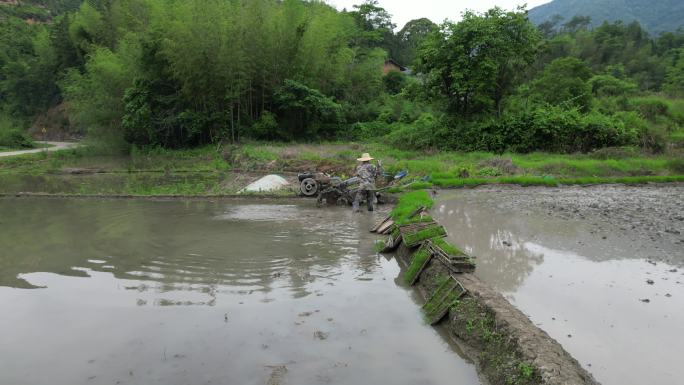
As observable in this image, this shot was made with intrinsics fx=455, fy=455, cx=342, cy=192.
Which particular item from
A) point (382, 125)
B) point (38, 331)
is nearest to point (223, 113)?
point (382, 125)

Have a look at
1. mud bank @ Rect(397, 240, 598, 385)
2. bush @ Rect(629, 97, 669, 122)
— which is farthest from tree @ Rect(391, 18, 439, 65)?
mud bank @ Rect(397, 240, 598, 385)

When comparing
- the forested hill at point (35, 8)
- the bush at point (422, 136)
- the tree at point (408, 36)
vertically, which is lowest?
the bush at point (422, 136)

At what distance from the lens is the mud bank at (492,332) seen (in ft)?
11.2

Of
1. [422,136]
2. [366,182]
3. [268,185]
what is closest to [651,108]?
[422,136]

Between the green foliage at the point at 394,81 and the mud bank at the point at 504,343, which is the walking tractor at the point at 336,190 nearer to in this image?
the mud bank at the point at 504,343

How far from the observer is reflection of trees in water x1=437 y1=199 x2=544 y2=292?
5.95m

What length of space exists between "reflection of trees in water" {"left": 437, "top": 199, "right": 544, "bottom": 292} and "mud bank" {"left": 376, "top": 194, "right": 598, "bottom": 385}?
0.60 meters

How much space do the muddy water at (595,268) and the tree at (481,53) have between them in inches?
357

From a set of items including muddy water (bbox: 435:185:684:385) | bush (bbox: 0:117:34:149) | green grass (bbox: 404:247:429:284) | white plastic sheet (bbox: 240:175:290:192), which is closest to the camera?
muddy water (bbox: 435:185:684:385)

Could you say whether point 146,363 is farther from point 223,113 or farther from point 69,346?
point 223,113

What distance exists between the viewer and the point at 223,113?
896 inches

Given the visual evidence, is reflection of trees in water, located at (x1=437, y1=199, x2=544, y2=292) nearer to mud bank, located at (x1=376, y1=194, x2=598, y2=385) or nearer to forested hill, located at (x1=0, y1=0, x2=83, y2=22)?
mud bank, located at (x1=376, y1=194, x2=598, y2=385)

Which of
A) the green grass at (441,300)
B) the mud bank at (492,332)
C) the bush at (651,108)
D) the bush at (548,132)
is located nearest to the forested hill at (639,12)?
the bush at (651,108)

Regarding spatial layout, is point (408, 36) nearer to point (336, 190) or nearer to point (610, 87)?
point (610, 87)
